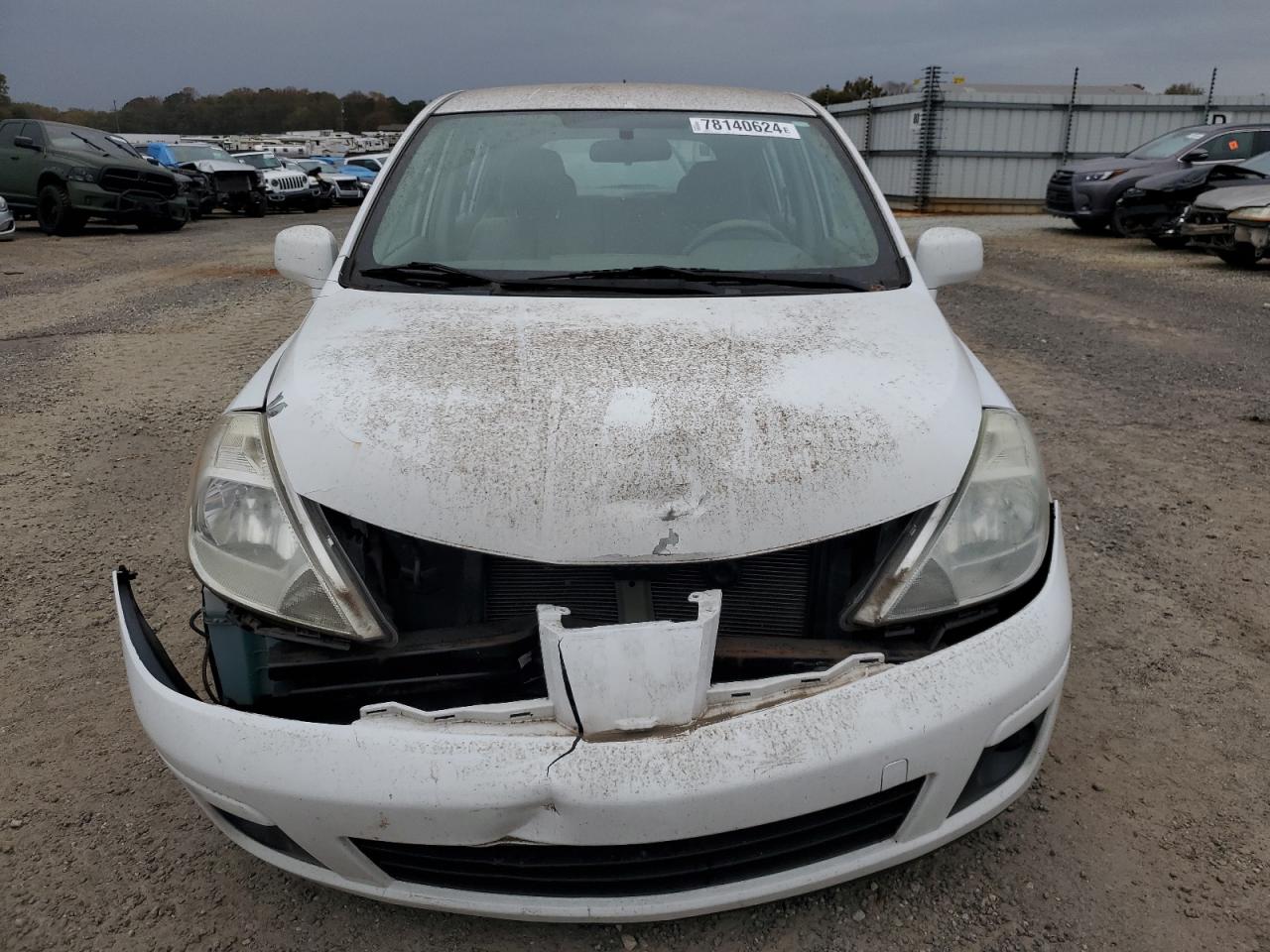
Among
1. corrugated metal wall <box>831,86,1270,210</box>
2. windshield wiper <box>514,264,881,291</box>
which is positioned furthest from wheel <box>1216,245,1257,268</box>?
corrugated metal wall <box>831,86,1270,210</box>

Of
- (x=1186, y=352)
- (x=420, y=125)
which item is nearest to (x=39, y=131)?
(x=420, y=125)

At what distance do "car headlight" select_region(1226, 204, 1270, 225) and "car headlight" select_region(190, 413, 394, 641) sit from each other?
10.8 metres

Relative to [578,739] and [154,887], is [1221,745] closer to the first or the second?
[578,739]

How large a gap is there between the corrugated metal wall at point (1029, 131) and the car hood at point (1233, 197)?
11149 millimetres

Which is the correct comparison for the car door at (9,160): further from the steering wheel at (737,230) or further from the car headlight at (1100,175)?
the car headlight at (1100,175)

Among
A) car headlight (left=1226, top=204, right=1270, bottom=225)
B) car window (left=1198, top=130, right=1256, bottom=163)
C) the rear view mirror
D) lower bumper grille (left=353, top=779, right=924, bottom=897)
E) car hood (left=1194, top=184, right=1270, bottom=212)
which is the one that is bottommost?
lower bumper grille (left=353, top=779, right=924, bottom=897)

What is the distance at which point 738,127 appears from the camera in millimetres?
2871

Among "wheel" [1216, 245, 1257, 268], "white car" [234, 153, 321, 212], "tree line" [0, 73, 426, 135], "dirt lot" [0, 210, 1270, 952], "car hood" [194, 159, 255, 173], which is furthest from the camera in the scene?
"tree line" [0, 73, 426, 135]

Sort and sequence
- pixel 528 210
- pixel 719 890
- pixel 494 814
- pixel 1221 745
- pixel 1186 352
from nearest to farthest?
pixel 494 814
pixel 719 890
pixel 1221 745
pixel 528 210
pixel 1186 352

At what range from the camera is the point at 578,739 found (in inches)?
55.4

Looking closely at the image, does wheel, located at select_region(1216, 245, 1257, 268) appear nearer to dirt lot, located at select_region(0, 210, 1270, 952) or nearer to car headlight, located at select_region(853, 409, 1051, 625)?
dirt lot, located at select_region(0, 210, 1270, 952)

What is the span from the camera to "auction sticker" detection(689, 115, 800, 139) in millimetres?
2854

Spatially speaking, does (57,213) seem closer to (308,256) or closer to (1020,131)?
(308,256)

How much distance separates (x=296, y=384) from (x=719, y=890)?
49.3 inches
